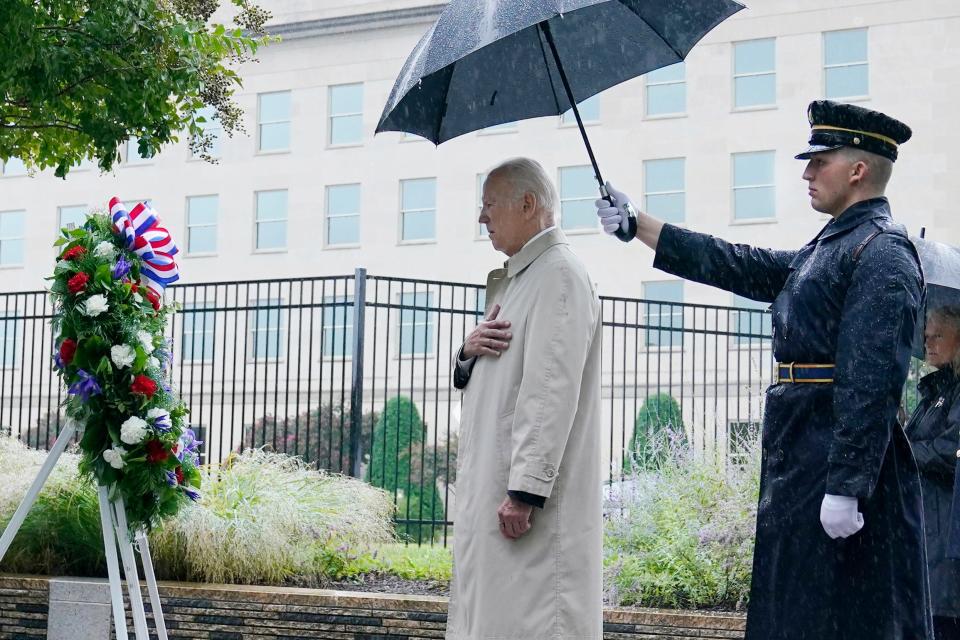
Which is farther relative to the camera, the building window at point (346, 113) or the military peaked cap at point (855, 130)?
the building window at point (346, 113)

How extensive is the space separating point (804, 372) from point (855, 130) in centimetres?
78

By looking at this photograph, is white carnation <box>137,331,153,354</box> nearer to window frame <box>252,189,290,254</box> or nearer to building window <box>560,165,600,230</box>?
building window <box>560,165,600,230</box>

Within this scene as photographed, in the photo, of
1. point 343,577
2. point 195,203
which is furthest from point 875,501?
point 195,203

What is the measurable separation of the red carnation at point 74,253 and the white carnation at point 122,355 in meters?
0.47

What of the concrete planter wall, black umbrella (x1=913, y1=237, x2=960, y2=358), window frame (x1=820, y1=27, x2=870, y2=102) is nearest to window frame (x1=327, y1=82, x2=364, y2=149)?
window frame (x1=820, y1=27, x2=870, y2=102)

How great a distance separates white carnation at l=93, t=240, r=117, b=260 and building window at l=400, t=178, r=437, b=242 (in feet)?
90.5

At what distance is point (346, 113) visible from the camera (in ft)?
113

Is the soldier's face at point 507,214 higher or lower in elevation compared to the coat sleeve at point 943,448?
higher

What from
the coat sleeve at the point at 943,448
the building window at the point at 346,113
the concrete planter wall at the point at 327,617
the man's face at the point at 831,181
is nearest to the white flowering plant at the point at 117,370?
the concrete planter wall at the point at 327,617

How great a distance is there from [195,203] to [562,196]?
12.0m

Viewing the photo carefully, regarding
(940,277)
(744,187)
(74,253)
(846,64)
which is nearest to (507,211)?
(940,277)

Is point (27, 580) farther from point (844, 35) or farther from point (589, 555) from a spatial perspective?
point (844, 35)

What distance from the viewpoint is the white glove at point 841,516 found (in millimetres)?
3238

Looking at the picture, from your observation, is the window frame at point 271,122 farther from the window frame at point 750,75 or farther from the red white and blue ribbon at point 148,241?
the red white and blue ribbon at point 148,241
